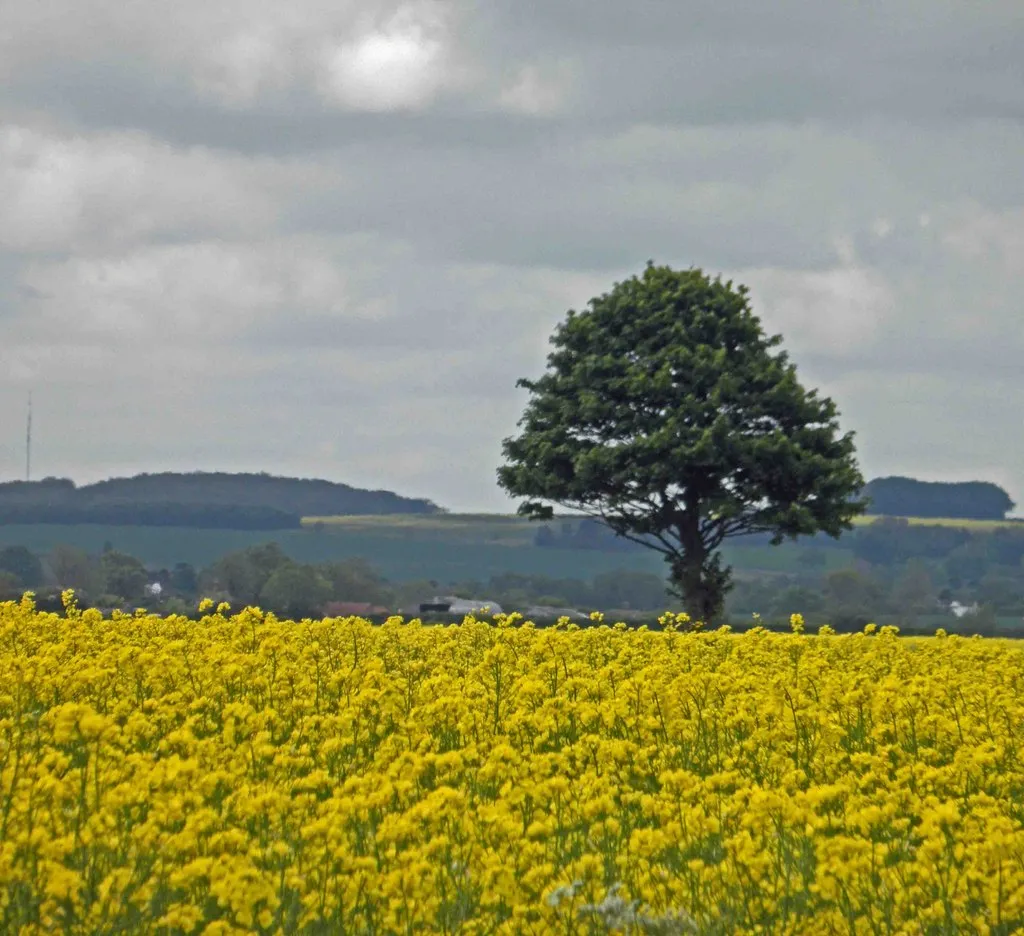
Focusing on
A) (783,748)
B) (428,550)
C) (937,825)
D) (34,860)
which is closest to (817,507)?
(783,748)

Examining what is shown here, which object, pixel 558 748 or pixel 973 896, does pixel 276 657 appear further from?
pixel 973 896

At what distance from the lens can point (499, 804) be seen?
8.52m

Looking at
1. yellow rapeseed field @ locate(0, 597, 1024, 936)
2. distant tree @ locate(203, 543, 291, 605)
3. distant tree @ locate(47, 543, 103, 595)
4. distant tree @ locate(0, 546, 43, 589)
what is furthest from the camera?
distant tree @ locate(0, 546, 43, 589)

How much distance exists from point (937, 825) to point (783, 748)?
4.00m

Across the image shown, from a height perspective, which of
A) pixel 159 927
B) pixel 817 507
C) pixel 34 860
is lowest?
pixel 159 927

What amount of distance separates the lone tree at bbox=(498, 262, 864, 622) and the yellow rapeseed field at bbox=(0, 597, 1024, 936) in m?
20.0

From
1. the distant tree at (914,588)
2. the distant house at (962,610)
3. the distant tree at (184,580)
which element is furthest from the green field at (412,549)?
the distant house at (962,610)

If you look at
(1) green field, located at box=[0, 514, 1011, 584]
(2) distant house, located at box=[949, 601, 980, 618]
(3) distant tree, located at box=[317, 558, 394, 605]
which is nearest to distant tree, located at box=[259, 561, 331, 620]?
(3) distant tree, located at box=[317, 558, 394, 605]

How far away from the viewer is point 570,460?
3725cm

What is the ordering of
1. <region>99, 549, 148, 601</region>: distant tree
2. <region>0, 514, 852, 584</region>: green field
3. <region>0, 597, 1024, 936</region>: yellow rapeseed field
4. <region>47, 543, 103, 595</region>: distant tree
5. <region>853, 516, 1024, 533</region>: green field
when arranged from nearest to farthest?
<region>0, 597, 1024, 936</region>: yellow rapeseed field < <region>99, 549, 148, 601</region>: distant tree < <region>47, 543, 103, 595</region>: distant tree < <region>0, 514, 852, 584</region>: green field < <region>853, 516, 1024, 533</region>: green field

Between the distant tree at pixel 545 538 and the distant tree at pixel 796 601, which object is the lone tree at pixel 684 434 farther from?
the distant tree at pixel 545 538

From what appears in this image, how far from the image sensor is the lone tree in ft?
118

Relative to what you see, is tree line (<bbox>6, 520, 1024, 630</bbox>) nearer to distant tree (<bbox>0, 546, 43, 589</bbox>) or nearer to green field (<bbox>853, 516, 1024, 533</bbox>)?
distant tree (<bbox>0, 546, 43, 589</bbox>)

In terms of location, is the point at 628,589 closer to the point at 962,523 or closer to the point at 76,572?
the point at 76,572
